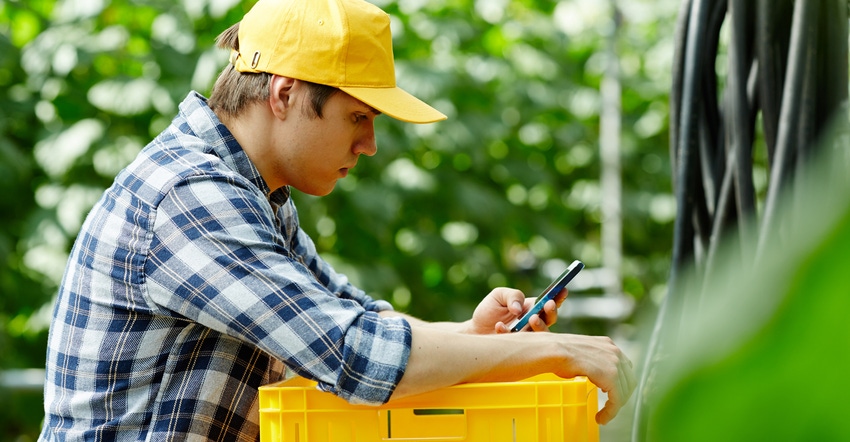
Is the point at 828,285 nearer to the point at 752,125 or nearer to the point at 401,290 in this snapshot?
the point at 752,125

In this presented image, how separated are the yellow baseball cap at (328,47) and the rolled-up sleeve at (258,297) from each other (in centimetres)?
25

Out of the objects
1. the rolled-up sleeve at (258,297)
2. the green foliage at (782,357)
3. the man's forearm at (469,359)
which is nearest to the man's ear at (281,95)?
the rolled-up sleeve at (258,297)

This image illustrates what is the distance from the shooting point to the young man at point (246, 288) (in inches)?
48.3

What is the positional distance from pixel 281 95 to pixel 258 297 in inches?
14.6

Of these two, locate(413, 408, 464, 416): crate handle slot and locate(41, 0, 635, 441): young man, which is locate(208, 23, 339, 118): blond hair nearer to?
locate(41, 0, 635, 441): young man

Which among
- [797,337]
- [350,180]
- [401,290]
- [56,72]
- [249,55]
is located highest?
[797,337]

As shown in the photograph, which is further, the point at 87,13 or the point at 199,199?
the point at 87,13

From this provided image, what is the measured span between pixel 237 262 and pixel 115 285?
23 cm

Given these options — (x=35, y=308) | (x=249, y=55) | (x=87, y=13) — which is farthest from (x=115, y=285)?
(x=87, y=13)

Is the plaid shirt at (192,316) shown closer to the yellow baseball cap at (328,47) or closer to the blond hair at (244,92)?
the blond hair at (244,92)

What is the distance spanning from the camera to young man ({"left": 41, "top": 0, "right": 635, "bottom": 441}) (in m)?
1.23

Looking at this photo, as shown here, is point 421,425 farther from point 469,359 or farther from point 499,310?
point 499,310

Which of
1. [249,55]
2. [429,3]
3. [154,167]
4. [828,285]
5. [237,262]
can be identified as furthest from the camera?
[429,3]

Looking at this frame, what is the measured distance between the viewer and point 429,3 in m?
4.69
